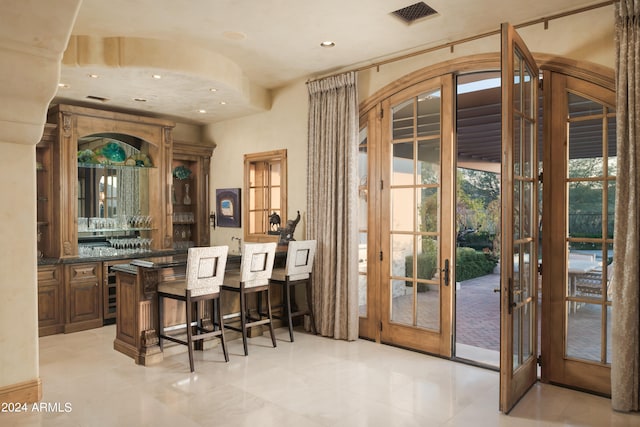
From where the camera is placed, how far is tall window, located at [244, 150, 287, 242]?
6285 mm

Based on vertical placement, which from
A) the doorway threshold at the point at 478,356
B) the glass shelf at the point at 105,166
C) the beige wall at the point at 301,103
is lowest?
the doorway threshold at the point at 478,356

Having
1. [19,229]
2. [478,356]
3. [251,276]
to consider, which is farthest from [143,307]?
[478,356]

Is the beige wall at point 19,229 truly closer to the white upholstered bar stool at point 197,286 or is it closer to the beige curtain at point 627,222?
the white upholstered bar stool at point 197,286

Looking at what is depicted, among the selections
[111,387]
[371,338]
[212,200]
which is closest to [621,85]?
[371,338]

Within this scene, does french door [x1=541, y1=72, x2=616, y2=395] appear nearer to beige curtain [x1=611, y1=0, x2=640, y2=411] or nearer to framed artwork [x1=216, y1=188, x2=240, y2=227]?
beige curtain [x1=611, y1=0, x2=640, y2=411]

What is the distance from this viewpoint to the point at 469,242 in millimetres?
12742

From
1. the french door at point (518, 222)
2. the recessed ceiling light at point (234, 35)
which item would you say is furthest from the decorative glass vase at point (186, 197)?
the french door at point (518, 222)

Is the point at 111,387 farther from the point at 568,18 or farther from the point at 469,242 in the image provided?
the point at 469,242

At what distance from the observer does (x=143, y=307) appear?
4.28m

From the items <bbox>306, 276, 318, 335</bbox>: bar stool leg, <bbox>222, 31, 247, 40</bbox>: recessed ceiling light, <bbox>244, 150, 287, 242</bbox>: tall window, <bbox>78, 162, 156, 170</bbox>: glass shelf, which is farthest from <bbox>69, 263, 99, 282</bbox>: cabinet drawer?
<bbox>222, 31, 247, 40</bbox>: recessed ceiling light

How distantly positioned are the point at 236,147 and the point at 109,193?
1.95m

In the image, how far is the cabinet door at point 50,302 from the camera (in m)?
5.10

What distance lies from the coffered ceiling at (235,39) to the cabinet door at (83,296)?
2159mm

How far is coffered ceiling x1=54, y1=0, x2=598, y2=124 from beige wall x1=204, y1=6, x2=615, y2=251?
137 millimetres
